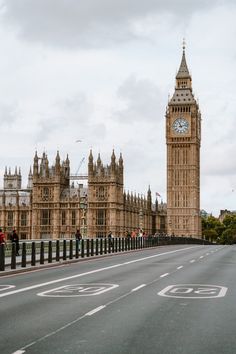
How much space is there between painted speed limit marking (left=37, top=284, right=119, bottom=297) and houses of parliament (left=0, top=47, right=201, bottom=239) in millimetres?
86845

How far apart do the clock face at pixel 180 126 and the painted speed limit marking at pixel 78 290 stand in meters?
130

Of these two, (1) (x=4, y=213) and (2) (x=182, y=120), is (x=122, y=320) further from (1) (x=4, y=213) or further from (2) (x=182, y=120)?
(2) (x=182, y=120)

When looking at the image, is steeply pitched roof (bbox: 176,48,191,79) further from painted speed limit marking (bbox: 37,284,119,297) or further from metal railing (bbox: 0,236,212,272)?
painted speed limit marking (bbox: 37,284,119,297)

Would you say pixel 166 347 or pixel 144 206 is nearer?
pixel 166 347

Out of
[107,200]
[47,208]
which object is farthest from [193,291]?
[47,208]

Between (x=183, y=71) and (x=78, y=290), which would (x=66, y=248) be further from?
(x=183, y=71)

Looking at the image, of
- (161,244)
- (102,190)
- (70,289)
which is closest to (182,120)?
(102,190)

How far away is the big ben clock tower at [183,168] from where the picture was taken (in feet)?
471

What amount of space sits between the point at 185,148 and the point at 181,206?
40.7 ft

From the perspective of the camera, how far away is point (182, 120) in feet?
483

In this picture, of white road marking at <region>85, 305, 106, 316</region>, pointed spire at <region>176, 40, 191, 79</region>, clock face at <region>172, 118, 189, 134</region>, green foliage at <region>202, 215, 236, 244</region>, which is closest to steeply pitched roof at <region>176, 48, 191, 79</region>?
pointed spire at <region>176, 40, 191, 79</region>

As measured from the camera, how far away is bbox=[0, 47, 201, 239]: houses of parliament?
118500 millimetres

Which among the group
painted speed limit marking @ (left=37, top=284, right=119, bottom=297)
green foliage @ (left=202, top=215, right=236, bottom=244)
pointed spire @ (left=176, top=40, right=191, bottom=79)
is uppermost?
pointed spire @ (left=176, top=40, right=191, bottom=79)

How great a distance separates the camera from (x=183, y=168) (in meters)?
146
